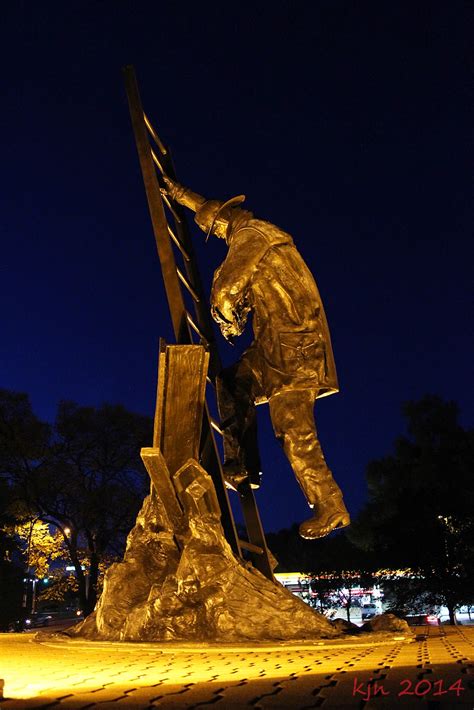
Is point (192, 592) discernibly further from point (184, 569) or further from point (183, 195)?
point (183, 195)

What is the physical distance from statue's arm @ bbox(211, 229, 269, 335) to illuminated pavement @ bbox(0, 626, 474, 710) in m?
2.83

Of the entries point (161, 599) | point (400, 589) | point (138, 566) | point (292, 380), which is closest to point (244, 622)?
point (161, 599)

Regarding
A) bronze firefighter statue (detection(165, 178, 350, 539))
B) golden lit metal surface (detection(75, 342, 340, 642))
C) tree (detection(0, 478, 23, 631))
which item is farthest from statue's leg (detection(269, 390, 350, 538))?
tree (detection(0, 478, 23, 631))

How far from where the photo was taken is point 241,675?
3.41 m

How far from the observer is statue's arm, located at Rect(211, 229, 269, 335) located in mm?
6168

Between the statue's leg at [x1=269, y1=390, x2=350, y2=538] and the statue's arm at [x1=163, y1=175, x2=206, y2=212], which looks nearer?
the statue's leg at [x1=269, y1=390, x2=350, y2=538]

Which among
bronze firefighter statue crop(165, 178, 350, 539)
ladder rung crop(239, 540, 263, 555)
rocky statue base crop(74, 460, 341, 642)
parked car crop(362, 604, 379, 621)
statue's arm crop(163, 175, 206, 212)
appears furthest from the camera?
parked car crop(362, 604, 379, 621)

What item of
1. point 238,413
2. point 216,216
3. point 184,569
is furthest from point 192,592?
point 216,216

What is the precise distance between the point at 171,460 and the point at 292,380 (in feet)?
4.34

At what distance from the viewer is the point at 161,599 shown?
18.2ft

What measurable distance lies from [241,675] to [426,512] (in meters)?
19.7

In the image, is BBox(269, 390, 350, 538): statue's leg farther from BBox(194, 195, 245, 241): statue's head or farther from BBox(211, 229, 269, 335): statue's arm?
BBox(194, 195, 245, 241): statue's head

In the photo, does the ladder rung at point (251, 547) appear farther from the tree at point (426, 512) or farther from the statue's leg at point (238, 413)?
the tree at point (426, 512)

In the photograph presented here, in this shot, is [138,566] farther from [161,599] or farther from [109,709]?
[109,709]
